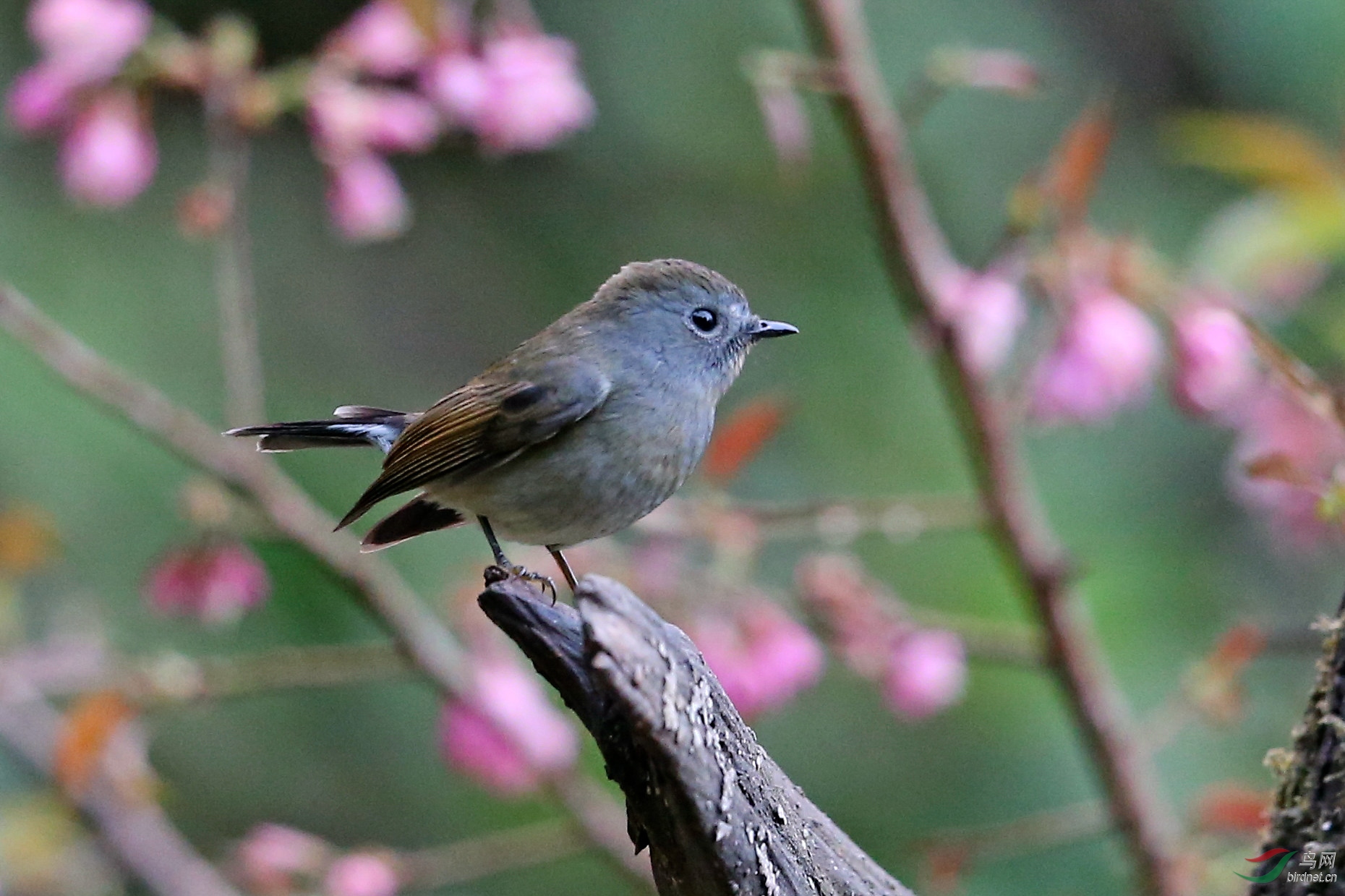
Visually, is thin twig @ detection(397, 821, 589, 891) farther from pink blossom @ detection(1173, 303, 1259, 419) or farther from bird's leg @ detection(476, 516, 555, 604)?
pink blossom @ detection(1173, 303, 1259, 419)

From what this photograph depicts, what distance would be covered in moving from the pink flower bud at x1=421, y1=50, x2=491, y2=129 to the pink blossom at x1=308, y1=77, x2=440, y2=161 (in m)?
0.07

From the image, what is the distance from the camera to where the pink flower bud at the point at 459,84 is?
98.5 inches

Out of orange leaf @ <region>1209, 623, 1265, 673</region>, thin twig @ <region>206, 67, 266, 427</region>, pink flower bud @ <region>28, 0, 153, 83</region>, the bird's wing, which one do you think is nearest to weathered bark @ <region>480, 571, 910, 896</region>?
the bird's wing

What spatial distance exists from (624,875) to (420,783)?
1.99 m

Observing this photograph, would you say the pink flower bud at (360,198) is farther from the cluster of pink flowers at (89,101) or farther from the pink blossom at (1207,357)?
the pink blossom at (1207,357)

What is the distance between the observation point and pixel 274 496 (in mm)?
2387

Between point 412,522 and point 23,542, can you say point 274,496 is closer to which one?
point 412,522

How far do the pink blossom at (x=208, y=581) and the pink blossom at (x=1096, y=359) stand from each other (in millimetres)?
1450

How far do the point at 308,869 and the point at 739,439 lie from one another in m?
1.12

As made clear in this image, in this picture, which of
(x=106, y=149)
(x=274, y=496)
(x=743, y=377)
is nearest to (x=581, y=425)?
(x=274, y=496)

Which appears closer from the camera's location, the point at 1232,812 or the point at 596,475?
the point at 596,475

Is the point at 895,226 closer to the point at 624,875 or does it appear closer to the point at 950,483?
the point at 624,875

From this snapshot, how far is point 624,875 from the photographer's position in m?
2.69

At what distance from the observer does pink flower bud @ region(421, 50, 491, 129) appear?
2502mm
